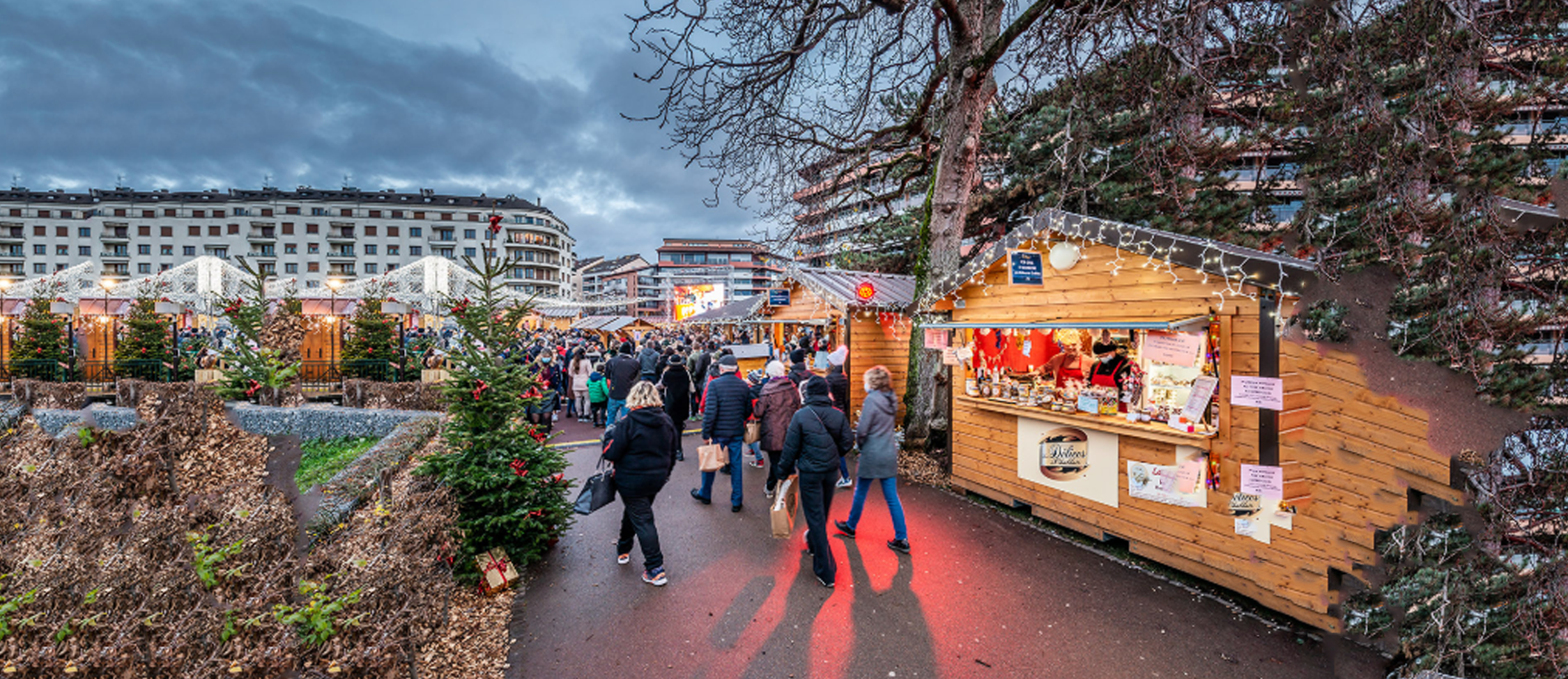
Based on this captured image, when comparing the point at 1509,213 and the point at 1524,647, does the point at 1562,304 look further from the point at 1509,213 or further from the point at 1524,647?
the point at 1524,647

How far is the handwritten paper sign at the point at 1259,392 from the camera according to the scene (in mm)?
3922

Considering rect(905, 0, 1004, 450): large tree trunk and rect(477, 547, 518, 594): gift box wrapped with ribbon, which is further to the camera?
rect(905, 0, 1004, 450): large tree trunk

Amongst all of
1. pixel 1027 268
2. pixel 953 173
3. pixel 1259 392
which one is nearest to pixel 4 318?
pixel 953 173

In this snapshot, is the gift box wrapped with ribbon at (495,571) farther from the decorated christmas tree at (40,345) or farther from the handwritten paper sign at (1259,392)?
the decorated christmas tree at (40,345)

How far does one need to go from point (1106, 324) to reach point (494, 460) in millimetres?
5437

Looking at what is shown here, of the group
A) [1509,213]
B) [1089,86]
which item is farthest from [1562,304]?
[1089,86]

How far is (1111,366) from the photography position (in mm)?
5824

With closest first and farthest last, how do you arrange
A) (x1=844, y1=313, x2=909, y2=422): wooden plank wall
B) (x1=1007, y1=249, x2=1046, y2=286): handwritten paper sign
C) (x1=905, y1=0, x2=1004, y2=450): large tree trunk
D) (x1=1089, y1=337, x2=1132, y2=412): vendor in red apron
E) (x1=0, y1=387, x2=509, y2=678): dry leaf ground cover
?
(x1=0, y1=387, x2=509, y2=678): dry leaf ground cover → (x1=1089, y1=337, x2=1132, y2=412): vendor in red apron → (x1=1007, y1=249, x2=1046, y2=286): handwritten paper sign → (x1=905, y1=0, x2=1004, y2=450): large tree trunk → (x1=844, y1=313, x2=909, y2=422): wooden plank wall

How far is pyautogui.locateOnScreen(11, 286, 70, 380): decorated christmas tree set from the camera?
13.6 meters

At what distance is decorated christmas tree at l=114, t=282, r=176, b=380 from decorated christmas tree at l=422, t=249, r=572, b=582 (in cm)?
1388

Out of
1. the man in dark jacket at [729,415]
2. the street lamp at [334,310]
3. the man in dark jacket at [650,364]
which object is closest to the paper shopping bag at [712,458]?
the man in dark jacket at [729,415]

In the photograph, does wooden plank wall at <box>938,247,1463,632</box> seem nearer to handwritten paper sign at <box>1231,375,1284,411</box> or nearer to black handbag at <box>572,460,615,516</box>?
handwritten paper sign at <box>1231,375,1284,411</box>

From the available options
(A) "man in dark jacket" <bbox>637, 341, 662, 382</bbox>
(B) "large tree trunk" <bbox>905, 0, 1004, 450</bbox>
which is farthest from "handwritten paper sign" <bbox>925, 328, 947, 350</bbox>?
(A) "man in dark jacket" <bbox>637, 341, 662, 382</bbox>

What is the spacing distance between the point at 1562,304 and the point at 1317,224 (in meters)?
1.01
